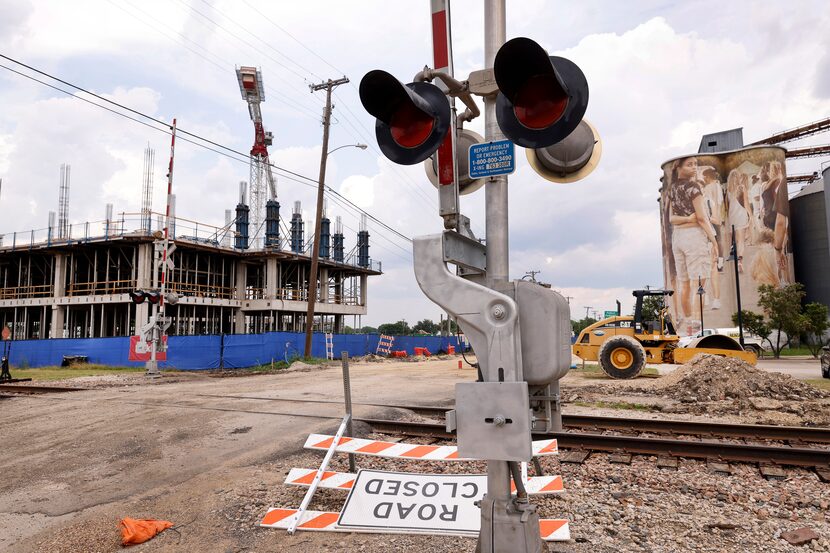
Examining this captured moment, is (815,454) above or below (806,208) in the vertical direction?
below

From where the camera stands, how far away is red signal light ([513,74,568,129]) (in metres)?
2.51

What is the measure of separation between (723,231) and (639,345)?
52.5 metres

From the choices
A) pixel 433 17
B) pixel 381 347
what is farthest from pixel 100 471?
pixel 381 347

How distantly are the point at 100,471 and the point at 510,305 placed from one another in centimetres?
630

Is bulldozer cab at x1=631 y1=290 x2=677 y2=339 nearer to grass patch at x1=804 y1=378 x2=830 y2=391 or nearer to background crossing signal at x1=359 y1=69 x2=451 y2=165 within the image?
grass patch at x1=804 y1=378 x2=830 y2=391

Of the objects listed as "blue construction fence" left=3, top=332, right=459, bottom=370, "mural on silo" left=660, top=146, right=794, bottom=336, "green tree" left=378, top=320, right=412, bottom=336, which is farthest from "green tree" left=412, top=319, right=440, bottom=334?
"blue construction fence" left=3, top=332, right=459, bottom=370

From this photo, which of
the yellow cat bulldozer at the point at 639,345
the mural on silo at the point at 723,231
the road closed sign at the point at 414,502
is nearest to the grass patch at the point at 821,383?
the yellow cat bulldozer at the point at 639,345

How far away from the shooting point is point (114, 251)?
37.3 m

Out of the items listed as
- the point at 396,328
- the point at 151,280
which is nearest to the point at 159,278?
A: the point at 151,280

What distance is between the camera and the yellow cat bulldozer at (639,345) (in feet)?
57.7

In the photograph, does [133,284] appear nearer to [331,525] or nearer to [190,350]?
[190,350]

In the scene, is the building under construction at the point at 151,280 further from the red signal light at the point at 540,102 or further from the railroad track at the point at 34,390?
the red signal light at the point at 540,102

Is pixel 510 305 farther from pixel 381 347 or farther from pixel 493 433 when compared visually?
pixel 381 347

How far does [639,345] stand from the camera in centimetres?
1752
